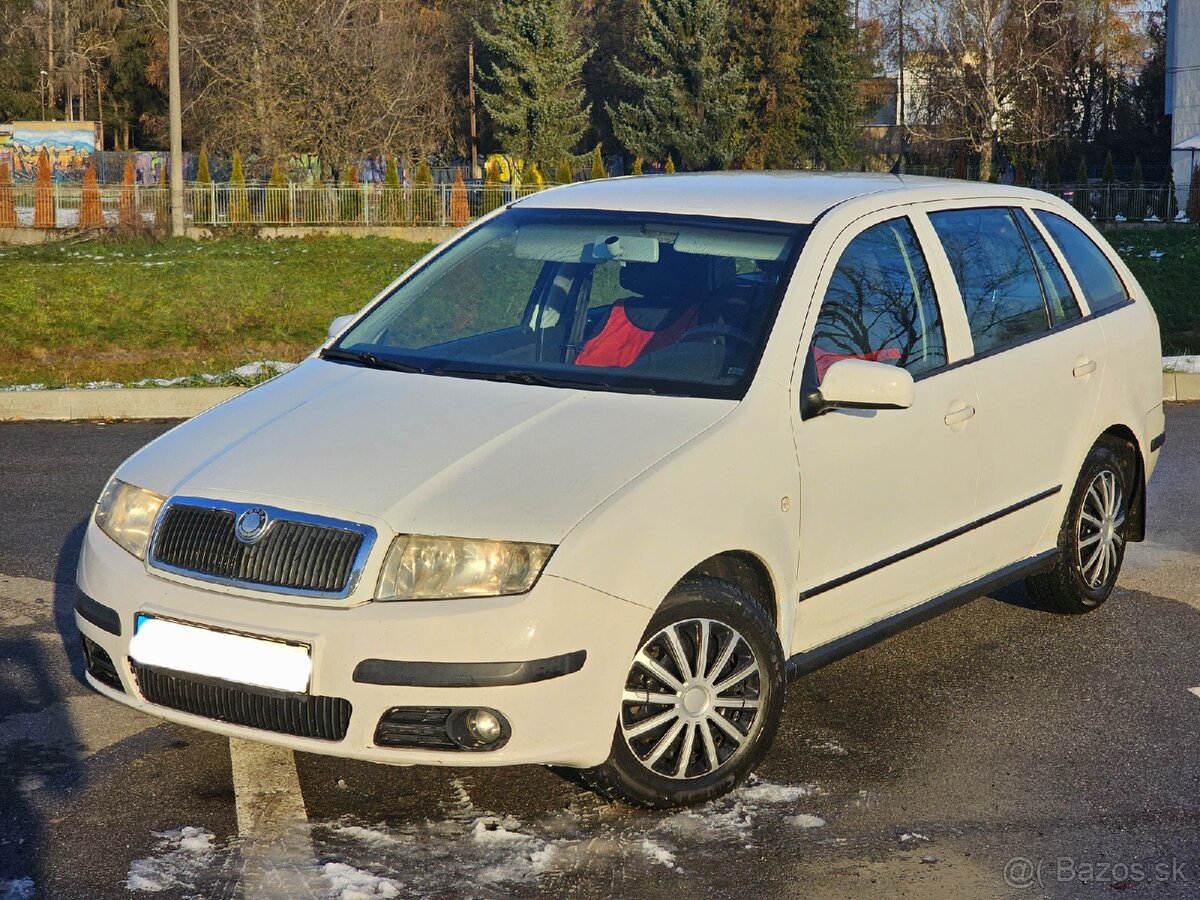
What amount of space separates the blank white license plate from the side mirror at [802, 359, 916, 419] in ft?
5.27

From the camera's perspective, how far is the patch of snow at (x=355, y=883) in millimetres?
3594

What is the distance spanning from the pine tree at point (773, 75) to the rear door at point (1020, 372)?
184 feet

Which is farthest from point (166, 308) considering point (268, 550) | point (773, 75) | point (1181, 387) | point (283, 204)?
point (773, 75)

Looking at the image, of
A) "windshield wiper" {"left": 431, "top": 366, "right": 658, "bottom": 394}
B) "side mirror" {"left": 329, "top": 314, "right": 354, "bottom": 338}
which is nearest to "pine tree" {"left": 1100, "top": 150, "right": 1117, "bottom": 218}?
"side mirror" {"left": 329, "top": 314, "right": 354, "bottom": 338}

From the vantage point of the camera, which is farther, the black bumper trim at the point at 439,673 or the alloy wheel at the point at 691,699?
the alloy wheel at the point at 691,699

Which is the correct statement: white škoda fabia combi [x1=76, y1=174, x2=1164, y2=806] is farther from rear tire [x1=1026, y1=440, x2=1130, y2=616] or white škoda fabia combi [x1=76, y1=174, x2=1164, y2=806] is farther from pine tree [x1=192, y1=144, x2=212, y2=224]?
pine tree [x1=192, y1=144, x2=212, y2=224]

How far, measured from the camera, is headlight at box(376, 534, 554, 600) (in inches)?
147

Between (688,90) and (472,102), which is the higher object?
(472,102)

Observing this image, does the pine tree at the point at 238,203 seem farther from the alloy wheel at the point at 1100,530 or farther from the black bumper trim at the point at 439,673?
the black bumper trim at the point at 439,673

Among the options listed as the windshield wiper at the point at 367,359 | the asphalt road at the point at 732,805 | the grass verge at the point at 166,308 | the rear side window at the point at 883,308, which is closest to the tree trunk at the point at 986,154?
the grass verge at the point at 166,308

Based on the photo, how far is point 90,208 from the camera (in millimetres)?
37688

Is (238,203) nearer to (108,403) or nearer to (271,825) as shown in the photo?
(108,403)

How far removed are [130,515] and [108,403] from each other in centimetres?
716

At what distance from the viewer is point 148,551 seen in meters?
4.01
